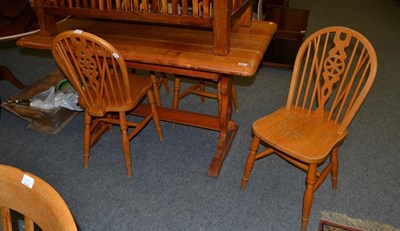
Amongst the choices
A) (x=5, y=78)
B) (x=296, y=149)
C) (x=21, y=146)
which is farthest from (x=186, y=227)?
(x=5, y=78)

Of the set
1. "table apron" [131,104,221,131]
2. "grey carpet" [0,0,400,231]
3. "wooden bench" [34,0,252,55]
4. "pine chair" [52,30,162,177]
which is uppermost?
"wooden bench" [34,0,252,55]

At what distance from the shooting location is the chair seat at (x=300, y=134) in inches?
61.4

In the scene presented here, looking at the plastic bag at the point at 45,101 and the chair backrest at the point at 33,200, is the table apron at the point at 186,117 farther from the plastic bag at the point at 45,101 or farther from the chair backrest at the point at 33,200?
the chair backrest at the point at 33,200

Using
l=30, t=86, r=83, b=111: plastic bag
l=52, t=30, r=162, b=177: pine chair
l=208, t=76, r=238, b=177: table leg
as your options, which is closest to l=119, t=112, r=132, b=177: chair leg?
l=52, t=30, r=162, b=177: pine chair

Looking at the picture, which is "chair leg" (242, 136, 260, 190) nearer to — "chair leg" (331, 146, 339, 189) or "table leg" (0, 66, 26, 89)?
"chair leg" (331, 146, 339, 189)

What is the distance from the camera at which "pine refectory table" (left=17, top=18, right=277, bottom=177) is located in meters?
1.55

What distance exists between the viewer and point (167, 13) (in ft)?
5.23

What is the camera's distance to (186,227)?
174 centimetres

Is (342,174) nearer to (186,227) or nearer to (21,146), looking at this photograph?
(186,227)

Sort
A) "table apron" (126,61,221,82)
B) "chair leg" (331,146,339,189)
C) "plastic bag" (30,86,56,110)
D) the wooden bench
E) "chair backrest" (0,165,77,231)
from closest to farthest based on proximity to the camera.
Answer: "chair backrest" (0,165,77,231), the wooden bench, "table apron" (126,61,221,82), "chair leg" (331,146,339,189), "plastic bag" (30,86,56,110)

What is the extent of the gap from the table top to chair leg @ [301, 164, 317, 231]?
548 mm

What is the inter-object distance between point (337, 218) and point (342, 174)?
355mm

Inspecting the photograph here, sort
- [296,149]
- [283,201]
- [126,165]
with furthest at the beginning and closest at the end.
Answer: [126,165] → [283,201] → [296,149]

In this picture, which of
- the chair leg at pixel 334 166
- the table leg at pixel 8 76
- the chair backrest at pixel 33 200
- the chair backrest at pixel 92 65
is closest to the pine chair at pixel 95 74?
the chair backrest at pixel 92 65
